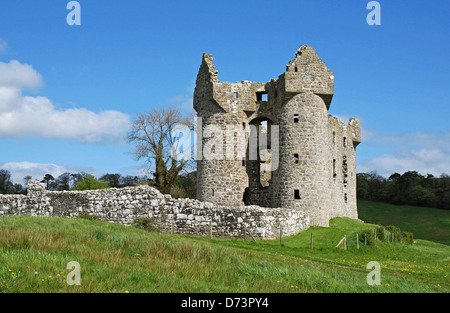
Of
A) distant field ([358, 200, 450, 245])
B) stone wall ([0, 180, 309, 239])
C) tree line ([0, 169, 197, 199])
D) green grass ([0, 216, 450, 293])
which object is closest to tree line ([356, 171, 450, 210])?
distant field ([358, 200, 450, 245])

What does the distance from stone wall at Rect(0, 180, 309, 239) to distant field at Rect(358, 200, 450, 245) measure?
31891 mm

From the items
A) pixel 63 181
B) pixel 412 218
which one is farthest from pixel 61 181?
pixel 412 218

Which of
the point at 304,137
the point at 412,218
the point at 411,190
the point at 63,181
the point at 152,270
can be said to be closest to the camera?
the point at 152,270

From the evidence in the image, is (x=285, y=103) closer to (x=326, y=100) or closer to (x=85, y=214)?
(x=326, y=100)

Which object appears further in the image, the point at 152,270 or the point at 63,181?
the point at 63,181

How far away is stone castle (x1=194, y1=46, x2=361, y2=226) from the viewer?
30.5 metres

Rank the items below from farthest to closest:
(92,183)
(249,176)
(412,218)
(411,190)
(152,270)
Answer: (411,190) < (412,218) < (92,183) < (249,176) < (152,270)

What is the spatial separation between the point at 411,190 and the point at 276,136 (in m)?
48.8

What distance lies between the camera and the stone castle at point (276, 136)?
3045cm

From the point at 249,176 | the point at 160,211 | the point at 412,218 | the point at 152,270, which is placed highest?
the point at 249,176

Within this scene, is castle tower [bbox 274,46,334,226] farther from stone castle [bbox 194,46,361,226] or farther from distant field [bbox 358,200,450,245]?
distant field [bbox 358,200,450,245]

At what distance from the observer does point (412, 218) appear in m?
62.8

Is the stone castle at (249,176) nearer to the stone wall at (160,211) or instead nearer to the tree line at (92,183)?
the stone wall at (160,211)

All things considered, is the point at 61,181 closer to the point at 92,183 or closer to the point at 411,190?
the point at 92,183
